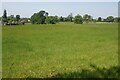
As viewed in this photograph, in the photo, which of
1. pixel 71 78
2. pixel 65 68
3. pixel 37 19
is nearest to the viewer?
pixel 71 78

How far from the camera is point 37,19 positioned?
140750 mm

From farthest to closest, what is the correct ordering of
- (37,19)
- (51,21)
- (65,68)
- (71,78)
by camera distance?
(51,21), (37,19), (65,68), (71,78)

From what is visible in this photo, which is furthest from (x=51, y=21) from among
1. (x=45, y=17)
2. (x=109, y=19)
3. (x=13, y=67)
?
(x=13, y=67)

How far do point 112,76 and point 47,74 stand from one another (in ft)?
7.84

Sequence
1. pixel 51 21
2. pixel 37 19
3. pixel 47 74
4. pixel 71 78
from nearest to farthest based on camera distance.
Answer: pixel 71 78 < pixel 47 74 < pixel 37 19 < pixel 51 21

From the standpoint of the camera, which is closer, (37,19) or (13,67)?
(13,67)

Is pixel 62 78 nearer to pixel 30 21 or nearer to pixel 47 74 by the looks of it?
pixel 47 74

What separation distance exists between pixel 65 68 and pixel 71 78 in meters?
2.24

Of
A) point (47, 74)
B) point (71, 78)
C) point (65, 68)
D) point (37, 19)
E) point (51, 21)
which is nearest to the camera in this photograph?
point (71, 78)

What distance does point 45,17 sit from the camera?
155 m

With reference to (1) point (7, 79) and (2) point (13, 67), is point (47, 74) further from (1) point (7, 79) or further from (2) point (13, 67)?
(2) point (13, 67)

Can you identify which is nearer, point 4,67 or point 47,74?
point 47,74

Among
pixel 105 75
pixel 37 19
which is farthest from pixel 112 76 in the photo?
pixel 37 19

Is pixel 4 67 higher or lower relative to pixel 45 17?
lower
